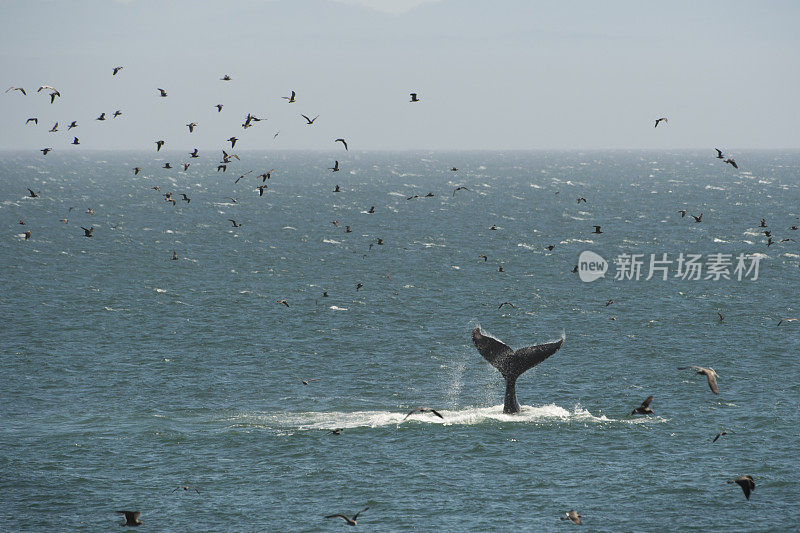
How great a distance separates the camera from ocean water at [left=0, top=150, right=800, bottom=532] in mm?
37469

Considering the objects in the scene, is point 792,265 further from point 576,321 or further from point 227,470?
point 227,470

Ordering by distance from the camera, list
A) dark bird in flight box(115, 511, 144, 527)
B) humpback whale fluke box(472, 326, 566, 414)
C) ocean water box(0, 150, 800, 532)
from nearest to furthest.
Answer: dark bird in flight box(115, 511, 144, 527)
ocean water box(0, 150, 800, 532)
humpback whale fluke box(472, 326, 566, 414)

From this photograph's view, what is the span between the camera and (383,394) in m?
53.5

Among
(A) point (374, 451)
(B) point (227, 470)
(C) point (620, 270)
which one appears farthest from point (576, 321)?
(B) point (227, 470)

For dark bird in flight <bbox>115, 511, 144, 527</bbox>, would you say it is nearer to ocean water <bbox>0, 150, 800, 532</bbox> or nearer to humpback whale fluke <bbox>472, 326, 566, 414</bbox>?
ocean water <bbox>0, 150, 800, 532</bbox>

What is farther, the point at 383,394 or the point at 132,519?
the point at 383,394

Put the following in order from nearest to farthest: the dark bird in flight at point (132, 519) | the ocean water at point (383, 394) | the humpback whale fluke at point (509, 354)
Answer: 1. the dark bird in flight at point (132, 519)
2. the ocean water at point (383, 394)
3. the humpback whale fluke at point (509, 354)

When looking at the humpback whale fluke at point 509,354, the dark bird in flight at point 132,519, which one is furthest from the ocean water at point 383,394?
the humpback whale fluke at point 509,354

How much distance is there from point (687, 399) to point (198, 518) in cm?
2998

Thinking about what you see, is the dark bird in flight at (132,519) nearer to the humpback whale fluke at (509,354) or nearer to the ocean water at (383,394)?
the ocean water at (383,394)

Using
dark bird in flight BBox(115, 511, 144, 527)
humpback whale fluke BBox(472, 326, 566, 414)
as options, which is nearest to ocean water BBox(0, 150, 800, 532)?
dark bird in flight BBox(115, 511, 144, 527)

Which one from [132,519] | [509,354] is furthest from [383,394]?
[132,519]

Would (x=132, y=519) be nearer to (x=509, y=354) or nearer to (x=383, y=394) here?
(x=509, y=354)

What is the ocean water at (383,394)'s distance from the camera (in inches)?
1475
